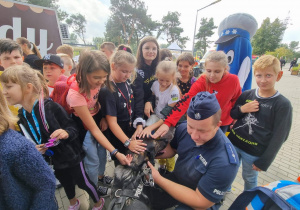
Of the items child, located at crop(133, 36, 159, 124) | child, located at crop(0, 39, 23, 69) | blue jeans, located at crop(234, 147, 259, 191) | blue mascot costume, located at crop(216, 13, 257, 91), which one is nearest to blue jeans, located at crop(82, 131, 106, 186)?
child, located at crop(133, 36, 159, 124)

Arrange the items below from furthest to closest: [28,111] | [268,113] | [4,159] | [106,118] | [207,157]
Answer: [106,118]
[268,113]
[28,111]
[207,157]
[4,159]

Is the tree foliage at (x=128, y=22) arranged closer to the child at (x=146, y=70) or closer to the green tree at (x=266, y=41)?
the green tree at (x=266, y=41)

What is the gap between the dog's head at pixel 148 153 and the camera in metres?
1.37

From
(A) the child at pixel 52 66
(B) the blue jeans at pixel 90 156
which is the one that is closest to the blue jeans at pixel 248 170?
(B) the blue jeans at pixel 90 156

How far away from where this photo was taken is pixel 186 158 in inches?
61.4

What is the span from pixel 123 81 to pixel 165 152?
1.06m

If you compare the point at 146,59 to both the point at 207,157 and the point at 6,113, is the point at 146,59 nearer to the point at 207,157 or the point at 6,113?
the point at 207,157

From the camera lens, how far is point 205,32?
4247 centimetres

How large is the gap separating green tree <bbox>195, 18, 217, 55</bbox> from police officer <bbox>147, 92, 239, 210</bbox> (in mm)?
46713

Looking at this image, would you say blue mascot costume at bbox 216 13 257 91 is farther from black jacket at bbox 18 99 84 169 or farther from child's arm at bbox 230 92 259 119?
black jacket at bbox 18 99 84 169

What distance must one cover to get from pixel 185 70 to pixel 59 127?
7.32ft

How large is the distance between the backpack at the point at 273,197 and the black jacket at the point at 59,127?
1645 millimetres

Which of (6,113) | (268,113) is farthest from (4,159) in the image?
(268,113)

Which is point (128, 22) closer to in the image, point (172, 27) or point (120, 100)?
point (172, 27)
